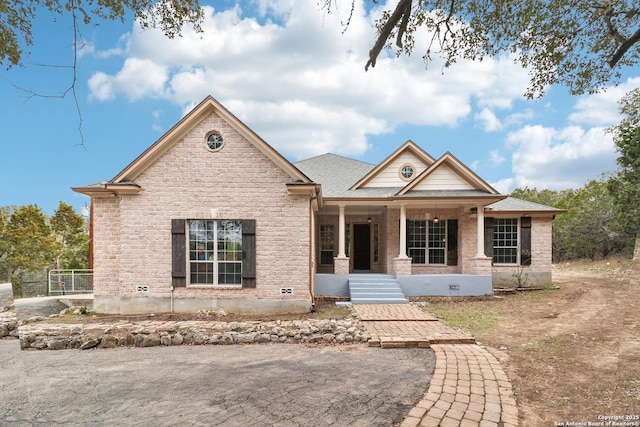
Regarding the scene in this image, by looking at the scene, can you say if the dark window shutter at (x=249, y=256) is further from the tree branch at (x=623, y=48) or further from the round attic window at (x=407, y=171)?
the tree branch at (x=623, y=48)

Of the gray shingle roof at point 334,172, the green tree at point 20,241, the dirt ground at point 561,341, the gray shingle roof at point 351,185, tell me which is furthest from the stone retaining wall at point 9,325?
the gray shingle roof at point 334,172

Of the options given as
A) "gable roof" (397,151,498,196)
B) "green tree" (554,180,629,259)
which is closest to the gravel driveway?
"gable roof" (397,151,498,196)

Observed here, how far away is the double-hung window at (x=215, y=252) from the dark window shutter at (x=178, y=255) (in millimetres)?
215

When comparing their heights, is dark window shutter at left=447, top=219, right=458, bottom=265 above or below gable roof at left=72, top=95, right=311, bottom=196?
below

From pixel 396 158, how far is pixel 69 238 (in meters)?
23.3

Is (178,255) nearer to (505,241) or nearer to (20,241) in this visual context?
(20,241)

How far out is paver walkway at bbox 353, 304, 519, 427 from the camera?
3576 millimetres

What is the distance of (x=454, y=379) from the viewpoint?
4.58 m

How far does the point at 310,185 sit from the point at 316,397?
6.25 metres

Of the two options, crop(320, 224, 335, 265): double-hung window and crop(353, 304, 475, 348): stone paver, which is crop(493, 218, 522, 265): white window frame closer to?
crop(353, 304, 475, 348): stone paver

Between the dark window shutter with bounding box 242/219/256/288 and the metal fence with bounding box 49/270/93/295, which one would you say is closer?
the dark window shutter with bounding box 242/219/256/288

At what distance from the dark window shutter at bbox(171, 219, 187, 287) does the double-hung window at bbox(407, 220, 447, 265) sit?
8.56m

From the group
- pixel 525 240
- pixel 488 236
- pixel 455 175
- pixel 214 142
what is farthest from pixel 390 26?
pixel 525 240

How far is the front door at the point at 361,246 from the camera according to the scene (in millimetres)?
14938
